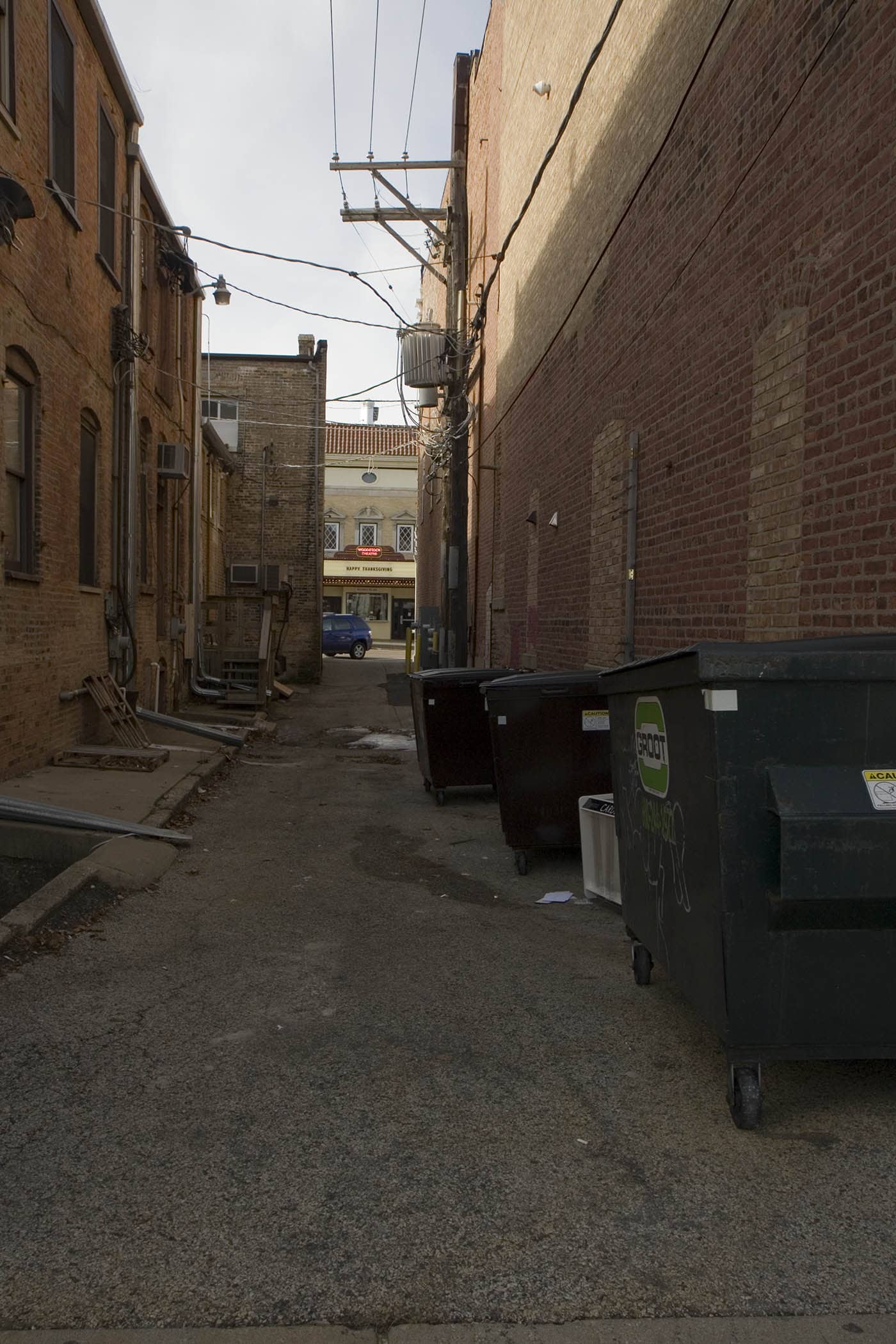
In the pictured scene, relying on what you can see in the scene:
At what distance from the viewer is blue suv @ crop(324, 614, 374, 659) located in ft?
138

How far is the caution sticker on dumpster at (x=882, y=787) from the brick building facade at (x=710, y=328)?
4.67 feet

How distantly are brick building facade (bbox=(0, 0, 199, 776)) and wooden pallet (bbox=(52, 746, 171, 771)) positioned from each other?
229mm

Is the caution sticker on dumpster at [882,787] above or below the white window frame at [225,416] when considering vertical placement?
below

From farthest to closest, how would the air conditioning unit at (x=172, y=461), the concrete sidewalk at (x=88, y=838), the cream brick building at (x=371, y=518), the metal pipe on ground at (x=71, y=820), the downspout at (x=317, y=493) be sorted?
the cream brick building at (x=371, y=518) → the downspout at (x=317, y=493) → the air conditioning unit at (x=172, y=461) → the metal pipe on ground at (x=71, y=820) → the concrete sidewalk at (x=88, y=838)

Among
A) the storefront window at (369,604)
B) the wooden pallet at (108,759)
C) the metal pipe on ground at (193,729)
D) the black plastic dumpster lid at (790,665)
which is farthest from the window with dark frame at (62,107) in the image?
the storefront window at (369,604)

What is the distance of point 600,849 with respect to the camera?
20.1 feet

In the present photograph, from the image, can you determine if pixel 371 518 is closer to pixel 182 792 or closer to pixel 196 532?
pixel 196 532

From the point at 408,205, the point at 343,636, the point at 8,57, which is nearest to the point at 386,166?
the point at 408,205

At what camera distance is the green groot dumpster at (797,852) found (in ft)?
10.6

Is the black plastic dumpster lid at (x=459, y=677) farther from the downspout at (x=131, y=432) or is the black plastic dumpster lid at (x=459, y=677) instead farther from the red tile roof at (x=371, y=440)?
the red tile roof at (x=371, y=440)

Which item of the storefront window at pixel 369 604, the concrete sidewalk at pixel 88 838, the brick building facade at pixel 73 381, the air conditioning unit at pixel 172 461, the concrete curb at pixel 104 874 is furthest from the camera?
the storefront window at pixel 369 604

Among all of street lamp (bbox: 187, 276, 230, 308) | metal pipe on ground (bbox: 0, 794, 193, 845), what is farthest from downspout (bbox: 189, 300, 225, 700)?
metal pipe on ground (bbox: 0, 794, 193, 845)

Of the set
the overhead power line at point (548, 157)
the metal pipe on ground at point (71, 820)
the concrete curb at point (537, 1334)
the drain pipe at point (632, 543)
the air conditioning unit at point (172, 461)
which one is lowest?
the concrete curb at point (537, 1334)

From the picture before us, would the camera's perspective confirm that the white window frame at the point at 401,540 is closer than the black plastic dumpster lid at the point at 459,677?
No
